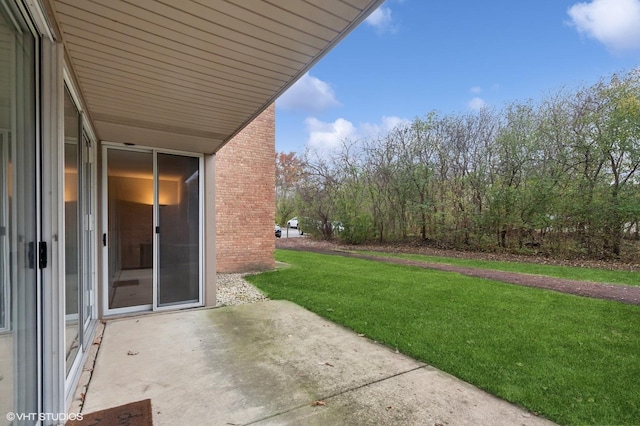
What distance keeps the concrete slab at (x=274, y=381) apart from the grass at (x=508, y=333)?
0.30m

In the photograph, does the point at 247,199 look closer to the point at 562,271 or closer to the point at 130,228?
the point at 130,228

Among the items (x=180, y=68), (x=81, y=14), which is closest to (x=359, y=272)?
(x=180, y=68)

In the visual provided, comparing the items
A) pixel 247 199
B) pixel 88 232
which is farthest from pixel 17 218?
pixel 247 199

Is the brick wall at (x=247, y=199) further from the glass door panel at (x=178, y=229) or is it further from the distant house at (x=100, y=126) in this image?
the distant house at (x=100, y=126)

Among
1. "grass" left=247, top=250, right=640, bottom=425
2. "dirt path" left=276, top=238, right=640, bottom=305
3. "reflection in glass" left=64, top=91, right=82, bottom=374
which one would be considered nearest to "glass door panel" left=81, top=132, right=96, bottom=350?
"reflection in glass" left=64, top=91, right=82, bottom=374

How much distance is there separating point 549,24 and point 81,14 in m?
11.5

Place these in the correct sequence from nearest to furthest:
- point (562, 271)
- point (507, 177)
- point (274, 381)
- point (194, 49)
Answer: point (194, 49), point (274, 381), point (562, 271), point (507, 177)

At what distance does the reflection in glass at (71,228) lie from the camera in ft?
7.31

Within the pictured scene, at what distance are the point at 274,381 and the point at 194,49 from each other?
2348 millimetres

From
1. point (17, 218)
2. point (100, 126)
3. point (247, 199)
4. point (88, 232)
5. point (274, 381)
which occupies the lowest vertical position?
point (274, 381)

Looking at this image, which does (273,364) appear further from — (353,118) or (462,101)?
(353,118)

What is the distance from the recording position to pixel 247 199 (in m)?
7.59

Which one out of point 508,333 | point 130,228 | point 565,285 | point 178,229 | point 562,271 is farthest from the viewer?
point 562,271

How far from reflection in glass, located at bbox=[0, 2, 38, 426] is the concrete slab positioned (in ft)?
2.53
